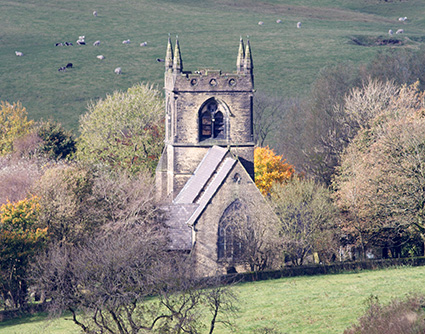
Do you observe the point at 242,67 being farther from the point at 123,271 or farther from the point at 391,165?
the point at 123,271

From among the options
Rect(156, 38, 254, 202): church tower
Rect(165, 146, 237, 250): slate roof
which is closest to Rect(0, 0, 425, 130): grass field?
Rect(156, 38, 254, 202): church tower

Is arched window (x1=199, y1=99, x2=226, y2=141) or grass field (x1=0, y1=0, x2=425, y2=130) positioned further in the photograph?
grass field (x1=0, y1=0, x2=425, y2=130)

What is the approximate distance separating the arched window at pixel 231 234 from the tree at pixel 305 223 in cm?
312

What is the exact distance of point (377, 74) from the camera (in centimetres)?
9575

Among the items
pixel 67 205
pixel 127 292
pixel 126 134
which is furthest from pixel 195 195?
pixel 126 134

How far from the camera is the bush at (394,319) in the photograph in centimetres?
2972

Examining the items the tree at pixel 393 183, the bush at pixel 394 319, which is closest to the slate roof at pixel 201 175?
the tree at pixel 393 183

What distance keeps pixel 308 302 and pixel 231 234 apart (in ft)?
48.8

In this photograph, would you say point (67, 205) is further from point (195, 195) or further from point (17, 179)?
point (17, 179)

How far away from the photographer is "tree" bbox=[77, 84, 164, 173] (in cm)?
8250

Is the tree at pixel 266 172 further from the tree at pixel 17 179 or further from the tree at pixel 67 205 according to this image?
the tree at pixel 67 205

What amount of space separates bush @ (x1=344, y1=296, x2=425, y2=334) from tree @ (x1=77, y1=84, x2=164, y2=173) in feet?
158

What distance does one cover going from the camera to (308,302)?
4125 cm

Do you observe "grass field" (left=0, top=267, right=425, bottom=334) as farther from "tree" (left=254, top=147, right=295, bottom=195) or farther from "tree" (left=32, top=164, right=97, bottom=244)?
"tree" (left=254, top=147, right=295, bottom=195)
